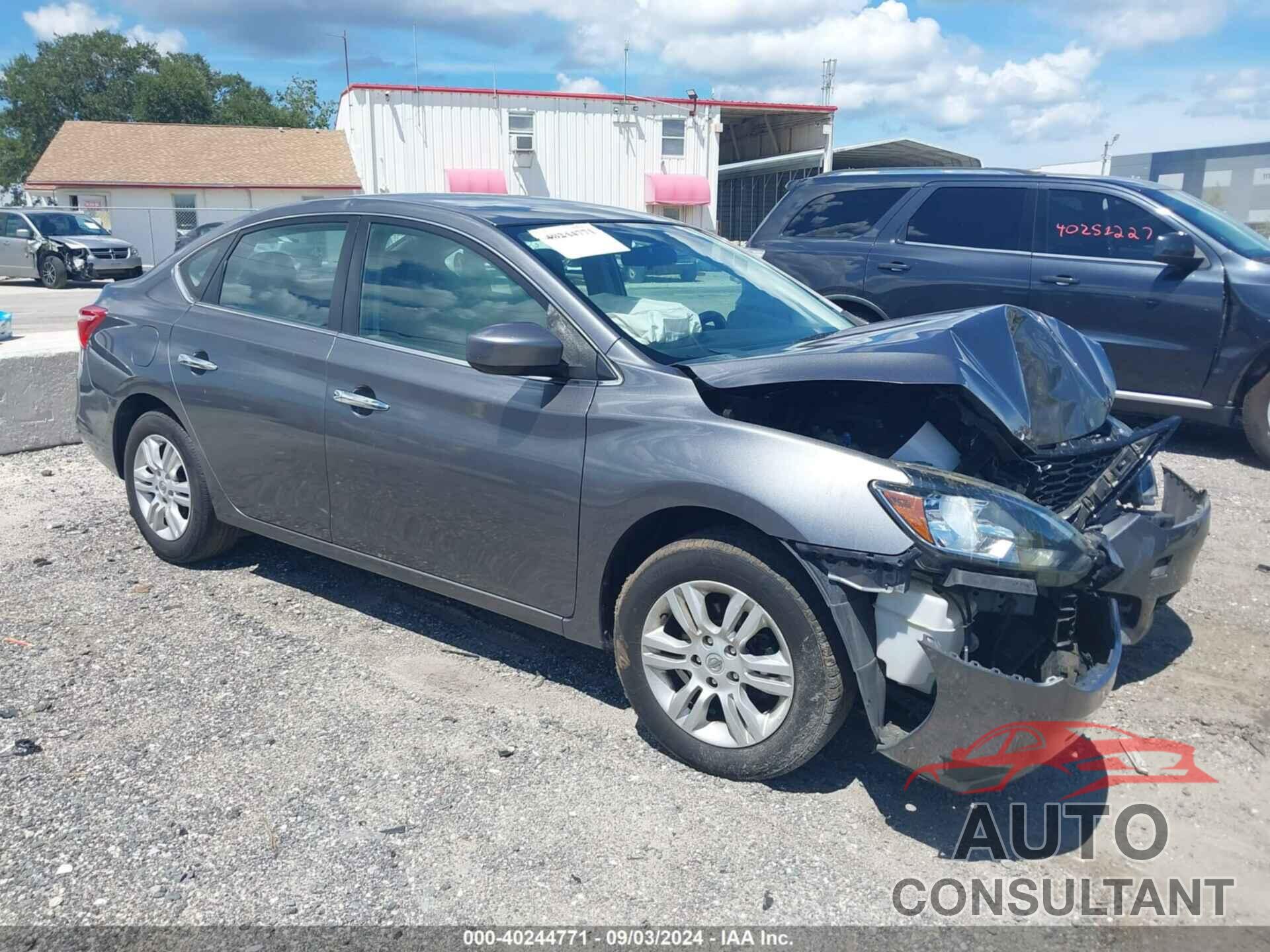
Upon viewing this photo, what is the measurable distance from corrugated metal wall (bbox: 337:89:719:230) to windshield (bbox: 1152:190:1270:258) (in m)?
27.7

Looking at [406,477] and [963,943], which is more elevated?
[406,477]

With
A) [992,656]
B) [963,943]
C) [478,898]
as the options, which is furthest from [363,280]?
[963,943]

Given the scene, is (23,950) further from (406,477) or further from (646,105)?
(646,105)

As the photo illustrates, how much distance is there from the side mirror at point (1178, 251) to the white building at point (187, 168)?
99.8 ft

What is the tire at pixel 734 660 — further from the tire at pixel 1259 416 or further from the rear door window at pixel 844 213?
the rear door window at pixel 844 213

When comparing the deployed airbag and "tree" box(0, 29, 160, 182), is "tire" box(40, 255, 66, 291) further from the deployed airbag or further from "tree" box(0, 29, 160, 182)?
"tree" box(0, 29, 160, 182)

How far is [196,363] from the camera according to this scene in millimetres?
4547

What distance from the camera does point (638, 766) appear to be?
11.0ft

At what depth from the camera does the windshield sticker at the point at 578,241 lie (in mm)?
3842

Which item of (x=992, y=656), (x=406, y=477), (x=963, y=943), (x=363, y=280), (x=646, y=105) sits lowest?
(x=963, y=943)

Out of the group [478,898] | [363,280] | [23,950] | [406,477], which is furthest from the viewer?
[363,280]

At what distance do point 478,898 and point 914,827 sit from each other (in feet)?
4.29

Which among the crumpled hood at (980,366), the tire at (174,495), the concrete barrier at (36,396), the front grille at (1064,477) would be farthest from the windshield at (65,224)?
the front grille at (1064,477)

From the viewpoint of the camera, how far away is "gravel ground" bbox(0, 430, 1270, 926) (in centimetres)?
274
